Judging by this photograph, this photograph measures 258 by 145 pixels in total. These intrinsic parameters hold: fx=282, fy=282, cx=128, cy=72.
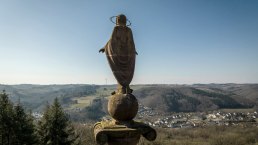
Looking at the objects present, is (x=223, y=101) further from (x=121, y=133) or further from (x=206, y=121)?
(x=121, y=133)

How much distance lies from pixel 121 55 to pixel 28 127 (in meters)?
20.4

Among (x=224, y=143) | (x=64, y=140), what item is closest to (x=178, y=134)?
(x=224, y=143)

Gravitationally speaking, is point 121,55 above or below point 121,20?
below

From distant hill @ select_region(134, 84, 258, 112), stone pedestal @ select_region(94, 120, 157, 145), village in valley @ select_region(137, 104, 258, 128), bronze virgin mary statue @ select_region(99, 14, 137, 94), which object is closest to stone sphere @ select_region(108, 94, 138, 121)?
→ stone pedestal @ select_region(94, 120, 157, 145)

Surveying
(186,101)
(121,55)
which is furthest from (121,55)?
(186,101)

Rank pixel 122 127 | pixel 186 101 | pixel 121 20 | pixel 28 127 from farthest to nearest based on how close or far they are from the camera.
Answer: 1. pixel 186 101
2. pixel 28 127
3. pixel 121 20
4. pixel 122 127

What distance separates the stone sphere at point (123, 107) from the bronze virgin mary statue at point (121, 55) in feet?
0.80

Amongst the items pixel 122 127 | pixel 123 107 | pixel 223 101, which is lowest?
pixel 223 101

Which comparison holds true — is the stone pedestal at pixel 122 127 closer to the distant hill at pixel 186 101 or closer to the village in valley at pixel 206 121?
the village in valley at pixel 206 121

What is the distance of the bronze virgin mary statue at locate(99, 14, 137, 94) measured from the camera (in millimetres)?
6246

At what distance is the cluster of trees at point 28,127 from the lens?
23.6 metres

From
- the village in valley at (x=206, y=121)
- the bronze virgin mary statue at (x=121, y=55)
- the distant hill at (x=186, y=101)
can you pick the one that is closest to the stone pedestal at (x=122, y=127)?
the bronze virgin mary statue at (x=121, y=55)

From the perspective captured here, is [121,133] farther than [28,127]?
No

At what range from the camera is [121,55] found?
627 cm
